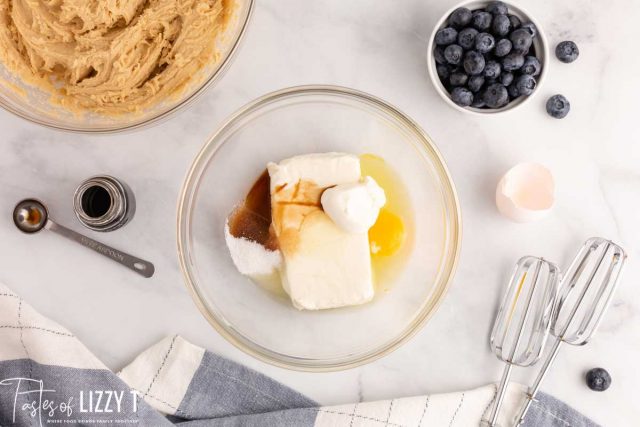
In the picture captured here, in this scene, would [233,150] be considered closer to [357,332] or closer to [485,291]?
[357,332]

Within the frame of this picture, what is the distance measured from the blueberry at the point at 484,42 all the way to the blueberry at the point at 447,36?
7cm

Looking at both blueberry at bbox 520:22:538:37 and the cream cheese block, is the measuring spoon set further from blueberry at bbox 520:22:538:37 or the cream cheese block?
blueberry at bbox 520:22:538:37

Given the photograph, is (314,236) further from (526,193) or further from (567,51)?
(567,51)

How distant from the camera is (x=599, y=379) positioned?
1848 millimetres

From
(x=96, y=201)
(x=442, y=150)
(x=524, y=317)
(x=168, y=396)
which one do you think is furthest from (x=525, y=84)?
(x=168, y=396)

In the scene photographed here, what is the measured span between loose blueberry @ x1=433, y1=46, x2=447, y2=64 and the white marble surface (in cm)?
8

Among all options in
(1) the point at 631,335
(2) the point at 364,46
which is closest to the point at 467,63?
(2) the point at 364,46

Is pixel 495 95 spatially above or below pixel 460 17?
below

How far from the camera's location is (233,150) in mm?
1843

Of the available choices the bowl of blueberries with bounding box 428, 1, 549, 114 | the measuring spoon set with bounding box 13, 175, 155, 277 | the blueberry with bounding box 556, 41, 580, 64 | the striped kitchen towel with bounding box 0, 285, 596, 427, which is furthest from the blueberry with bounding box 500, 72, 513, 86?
the measuring spoon set with bounding box 13, 175, 155, 277

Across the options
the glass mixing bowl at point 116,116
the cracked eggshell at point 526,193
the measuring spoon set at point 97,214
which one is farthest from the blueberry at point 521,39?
the measuring spoon set at point 97,214

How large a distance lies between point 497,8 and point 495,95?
0.25 meters

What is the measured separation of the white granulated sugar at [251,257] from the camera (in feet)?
5.73

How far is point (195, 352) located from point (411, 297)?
0.67 m
